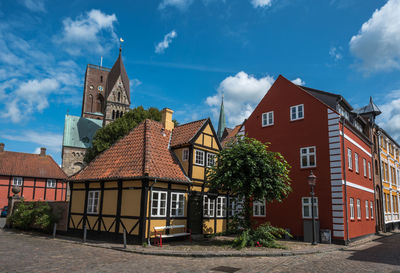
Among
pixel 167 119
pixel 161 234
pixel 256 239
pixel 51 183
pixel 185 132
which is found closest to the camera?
pixel 256 239

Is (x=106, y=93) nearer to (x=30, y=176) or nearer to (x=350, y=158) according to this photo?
(x=30, y=176)

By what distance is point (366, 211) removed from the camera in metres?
22.9

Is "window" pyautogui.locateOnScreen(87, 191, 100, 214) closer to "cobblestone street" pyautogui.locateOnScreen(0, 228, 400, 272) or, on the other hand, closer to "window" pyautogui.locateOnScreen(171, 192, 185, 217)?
"cobblestone street" pyautogui.locateOnScreen(0, 228, 400, 272)

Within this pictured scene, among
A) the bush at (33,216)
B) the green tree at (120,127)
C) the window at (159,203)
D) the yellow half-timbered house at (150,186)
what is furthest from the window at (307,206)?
the green tree at (120,127)

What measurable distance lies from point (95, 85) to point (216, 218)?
238 feet

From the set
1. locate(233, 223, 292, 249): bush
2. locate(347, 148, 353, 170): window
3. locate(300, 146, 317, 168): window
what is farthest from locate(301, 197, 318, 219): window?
locate(233, 223, 292, 249): bush

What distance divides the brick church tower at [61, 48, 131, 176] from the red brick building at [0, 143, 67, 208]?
59.6 ft

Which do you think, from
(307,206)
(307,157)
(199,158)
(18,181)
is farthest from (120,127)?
(307,206)

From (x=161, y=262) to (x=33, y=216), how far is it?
14866 millimetres

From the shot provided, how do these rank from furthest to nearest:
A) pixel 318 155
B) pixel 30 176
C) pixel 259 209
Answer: pixel 30 176, pixel 259 209, pixel 318 155

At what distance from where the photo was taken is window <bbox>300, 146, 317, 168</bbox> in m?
19.8

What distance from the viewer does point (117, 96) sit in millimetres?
73000

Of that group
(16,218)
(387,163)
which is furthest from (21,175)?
(387,163)

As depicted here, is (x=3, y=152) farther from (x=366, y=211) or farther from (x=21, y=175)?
(x=366, y=211)
